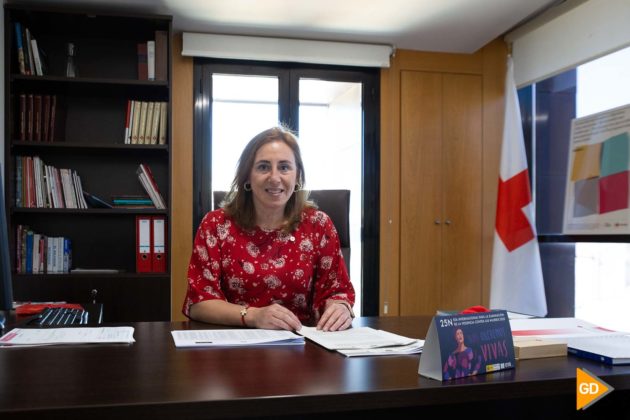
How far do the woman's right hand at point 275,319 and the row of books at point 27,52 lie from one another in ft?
8.01

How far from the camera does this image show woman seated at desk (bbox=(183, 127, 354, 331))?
180 cm

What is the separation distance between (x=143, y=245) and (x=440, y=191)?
202cm

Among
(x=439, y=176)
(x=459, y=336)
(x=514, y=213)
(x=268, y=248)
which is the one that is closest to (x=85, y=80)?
(x=268, y=248)

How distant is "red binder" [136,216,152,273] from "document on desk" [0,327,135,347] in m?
1.93

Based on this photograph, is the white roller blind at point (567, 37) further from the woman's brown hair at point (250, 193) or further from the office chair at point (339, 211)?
the woman's brown hair at point (250, 193)

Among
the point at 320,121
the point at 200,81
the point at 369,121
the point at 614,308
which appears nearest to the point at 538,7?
the point at 369,121

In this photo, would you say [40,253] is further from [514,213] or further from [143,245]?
[514,213]

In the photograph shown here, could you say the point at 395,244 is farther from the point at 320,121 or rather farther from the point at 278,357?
the point at 278,357

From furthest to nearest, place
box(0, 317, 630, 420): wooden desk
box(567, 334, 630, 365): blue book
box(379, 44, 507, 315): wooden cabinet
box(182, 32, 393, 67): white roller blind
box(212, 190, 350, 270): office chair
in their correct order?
box(379, 44, 507, 315): wooden cabinet < box(182, 32, 393, 67): white roller blind < box(212, 190, 350, 270): office chair < box(567, 334, 630, 365): blue book < box(0, 317, 630, 420): wooden desk

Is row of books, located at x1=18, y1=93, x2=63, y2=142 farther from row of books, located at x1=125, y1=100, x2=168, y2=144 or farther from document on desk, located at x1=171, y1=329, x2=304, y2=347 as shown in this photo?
document on desk, located at x1=171, y1=329, x2=304, y2=347

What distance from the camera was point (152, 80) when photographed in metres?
3.27

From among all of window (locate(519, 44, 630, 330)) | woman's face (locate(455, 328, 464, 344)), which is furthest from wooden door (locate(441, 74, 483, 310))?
woman's face (locate(455, 328, 464, 344))

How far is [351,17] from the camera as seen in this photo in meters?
3.32

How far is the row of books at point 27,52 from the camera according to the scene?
10.4ft
